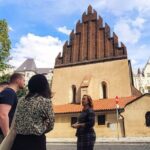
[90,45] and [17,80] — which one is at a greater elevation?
[90,45]

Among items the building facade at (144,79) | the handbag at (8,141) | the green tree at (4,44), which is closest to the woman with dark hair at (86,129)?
the handbag at (8,141)

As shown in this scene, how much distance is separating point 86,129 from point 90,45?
1146 inches

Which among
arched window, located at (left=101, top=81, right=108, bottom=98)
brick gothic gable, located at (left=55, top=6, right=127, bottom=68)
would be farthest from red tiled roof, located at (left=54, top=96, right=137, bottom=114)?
brick gothic gable, located at (left=55, top=6, right=127, bottom=68)

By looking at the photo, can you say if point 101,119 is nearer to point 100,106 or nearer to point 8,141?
point 100,106

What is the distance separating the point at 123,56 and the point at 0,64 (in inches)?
541

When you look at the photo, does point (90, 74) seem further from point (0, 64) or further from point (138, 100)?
point (0, 64)

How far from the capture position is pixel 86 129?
20.3 ft

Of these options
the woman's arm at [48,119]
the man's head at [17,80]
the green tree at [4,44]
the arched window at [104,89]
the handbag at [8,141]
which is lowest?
the handbag at [8,141]

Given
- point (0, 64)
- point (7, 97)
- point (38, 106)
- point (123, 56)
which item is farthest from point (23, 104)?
point (123, 56)

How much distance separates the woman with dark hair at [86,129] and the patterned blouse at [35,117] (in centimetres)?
236

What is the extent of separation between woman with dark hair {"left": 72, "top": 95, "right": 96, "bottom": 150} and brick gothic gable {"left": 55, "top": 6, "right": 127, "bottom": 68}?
2681cm

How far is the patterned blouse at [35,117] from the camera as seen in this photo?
3797 millimetres

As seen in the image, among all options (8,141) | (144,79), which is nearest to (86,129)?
(8,141)

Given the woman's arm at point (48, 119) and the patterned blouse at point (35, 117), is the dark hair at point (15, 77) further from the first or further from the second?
the woman's arm at point (48, 119)
